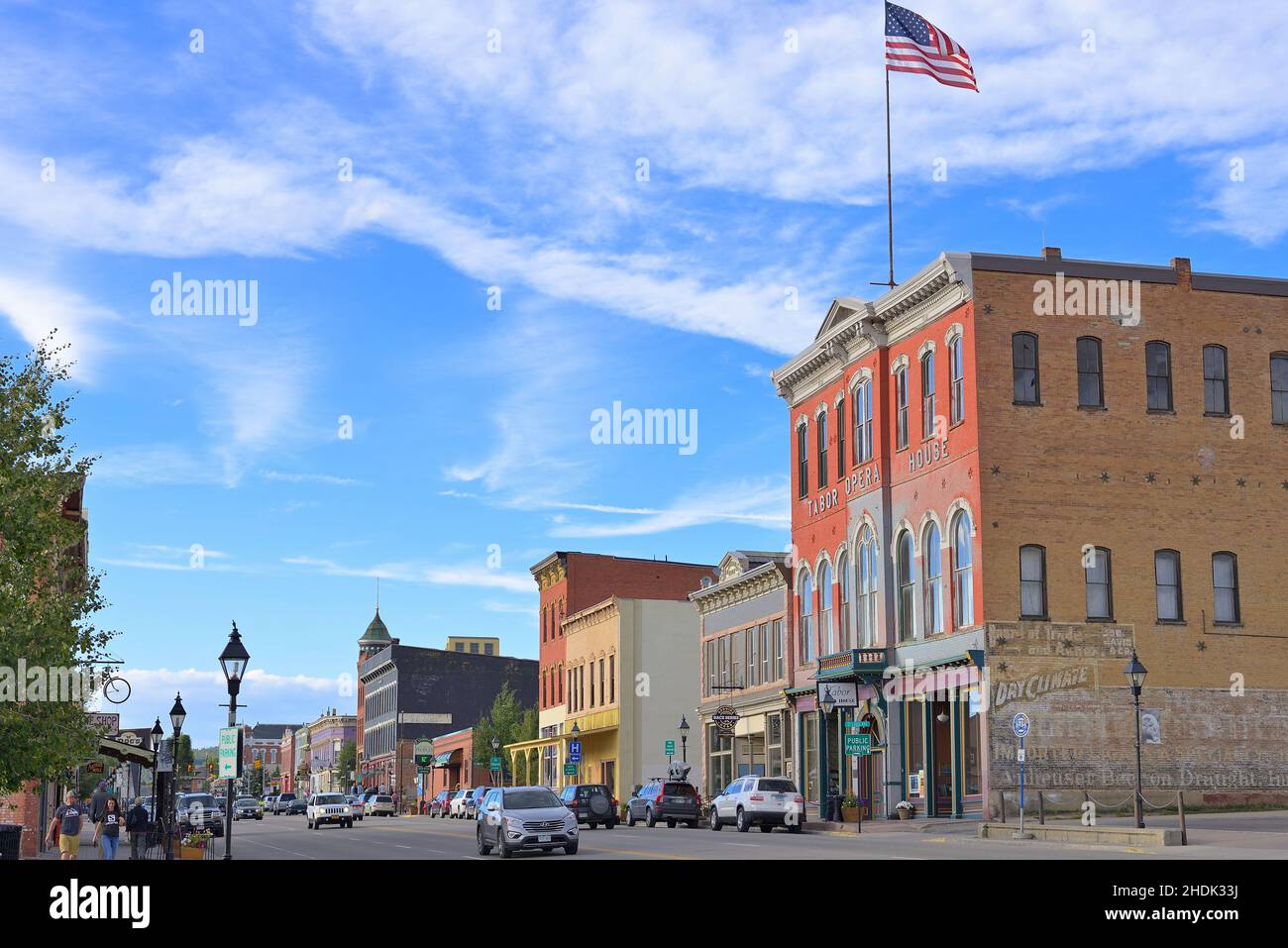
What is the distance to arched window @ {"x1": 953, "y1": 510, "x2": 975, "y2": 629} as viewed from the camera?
4484cm

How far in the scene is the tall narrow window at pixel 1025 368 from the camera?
44938 mm

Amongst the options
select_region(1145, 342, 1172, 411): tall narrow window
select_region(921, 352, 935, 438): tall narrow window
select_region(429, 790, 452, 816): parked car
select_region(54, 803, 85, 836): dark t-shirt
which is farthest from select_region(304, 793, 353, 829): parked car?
select_region(1145, 342, 1172, 411): tall narrow window

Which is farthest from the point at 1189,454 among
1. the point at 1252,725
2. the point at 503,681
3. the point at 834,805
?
the point at 503,681

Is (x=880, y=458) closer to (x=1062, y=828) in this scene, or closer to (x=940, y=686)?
(x=940, y=686)

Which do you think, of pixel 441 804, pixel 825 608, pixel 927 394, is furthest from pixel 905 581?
pixel 441 804

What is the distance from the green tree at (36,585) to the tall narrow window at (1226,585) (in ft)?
104

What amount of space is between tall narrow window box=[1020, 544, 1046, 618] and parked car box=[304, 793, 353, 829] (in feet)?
115

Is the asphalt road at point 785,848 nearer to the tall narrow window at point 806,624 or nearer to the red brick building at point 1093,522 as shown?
the red brick building at point 1093,522

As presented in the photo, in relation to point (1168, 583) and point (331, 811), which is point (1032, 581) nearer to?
point (1168, 583)

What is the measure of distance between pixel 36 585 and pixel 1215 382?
111 feet

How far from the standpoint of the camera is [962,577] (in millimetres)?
45688

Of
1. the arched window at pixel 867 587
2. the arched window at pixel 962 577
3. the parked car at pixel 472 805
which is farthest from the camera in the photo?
the parked car at pixel 472 805

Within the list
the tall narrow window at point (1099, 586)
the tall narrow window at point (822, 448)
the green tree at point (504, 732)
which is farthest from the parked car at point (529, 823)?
the green tree at point (504, 732)

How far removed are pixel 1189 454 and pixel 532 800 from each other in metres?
23.9
